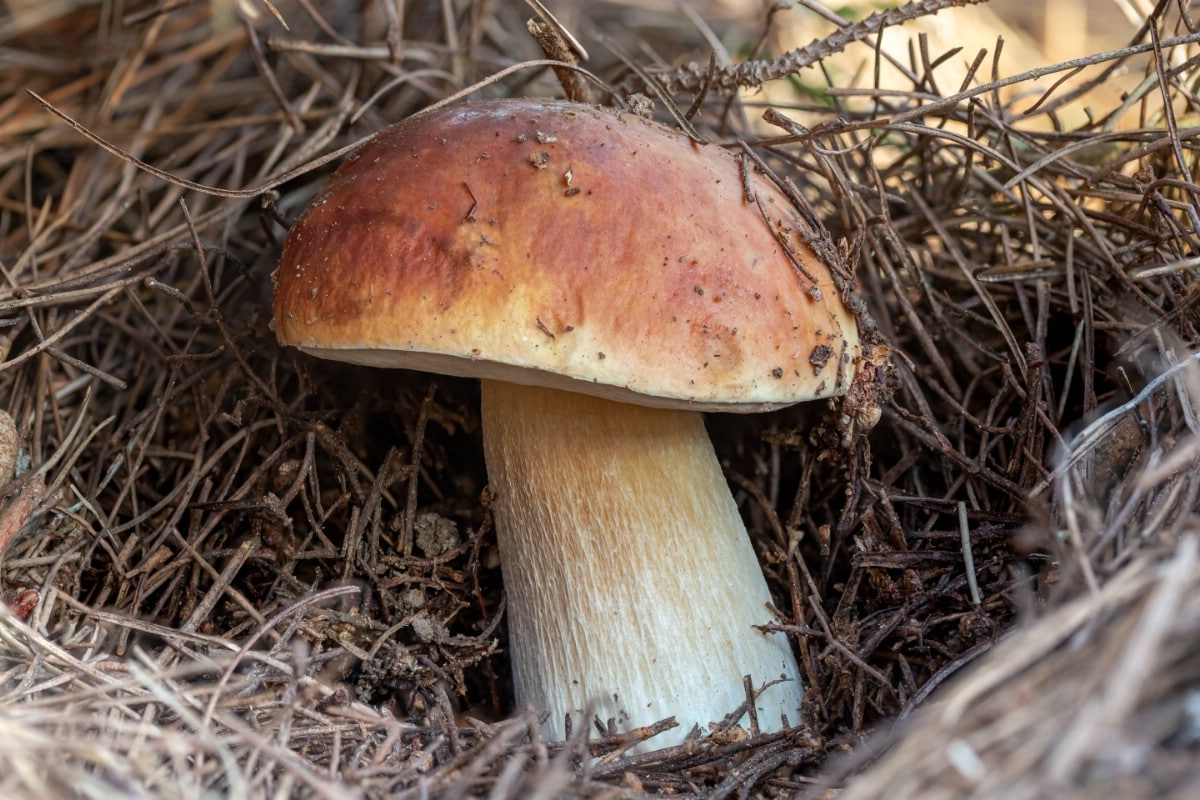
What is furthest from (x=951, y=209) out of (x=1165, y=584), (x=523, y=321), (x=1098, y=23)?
(x=1098, y=23)

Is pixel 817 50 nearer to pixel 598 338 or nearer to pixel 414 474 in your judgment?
pixel 598 338

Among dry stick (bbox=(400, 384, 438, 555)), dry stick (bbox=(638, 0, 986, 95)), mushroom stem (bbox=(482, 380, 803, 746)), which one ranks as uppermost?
dry stick (bbox=(638, 0, 986, 95))

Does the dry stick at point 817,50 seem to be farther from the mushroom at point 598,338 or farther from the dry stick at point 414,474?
the dry stick at point 414,474

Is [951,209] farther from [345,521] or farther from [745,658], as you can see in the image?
[345,521]

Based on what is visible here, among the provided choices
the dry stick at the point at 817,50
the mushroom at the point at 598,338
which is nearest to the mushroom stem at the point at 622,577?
the mushroom at the point at 598,338

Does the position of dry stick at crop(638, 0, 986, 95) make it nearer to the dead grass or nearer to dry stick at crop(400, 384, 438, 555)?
the dead grass

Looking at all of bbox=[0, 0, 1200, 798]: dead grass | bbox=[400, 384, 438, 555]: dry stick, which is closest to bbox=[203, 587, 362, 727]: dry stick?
bbox=[0, 0, 1200, 798]: dead grass
